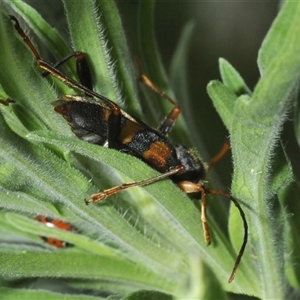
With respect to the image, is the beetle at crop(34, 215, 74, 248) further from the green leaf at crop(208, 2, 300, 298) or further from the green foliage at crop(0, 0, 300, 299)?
the green leaf at crop(208, 2, 300, 298)

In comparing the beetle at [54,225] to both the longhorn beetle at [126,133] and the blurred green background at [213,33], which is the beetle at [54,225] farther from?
the blurred green background at [213,33]

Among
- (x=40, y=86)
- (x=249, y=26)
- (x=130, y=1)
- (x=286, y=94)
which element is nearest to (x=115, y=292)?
(x=40, y=86)

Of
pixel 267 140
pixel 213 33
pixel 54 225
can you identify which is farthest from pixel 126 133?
pixel 213 33

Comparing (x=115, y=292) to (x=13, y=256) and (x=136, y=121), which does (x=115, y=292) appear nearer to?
(x=13, y=256)

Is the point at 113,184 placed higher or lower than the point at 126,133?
lower

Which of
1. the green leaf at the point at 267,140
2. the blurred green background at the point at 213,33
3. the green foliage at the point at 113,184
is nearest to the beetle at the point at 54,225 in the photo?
the green foliage at the point at 113,184

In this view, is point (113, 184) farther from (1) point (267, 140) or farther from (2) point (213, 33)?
(2) point (213, 33)
